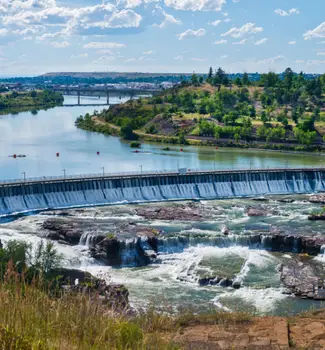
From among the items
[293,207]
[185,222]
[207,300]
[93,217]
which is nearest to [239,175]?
[293,207]

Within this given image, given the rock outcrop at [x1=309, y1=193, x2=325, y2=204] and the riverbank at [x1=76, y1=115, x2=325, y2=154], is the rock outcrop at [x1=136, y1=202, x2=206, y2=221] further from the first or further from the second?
the riverbank at [x1=76, y1=115, x2=325, y2=154]

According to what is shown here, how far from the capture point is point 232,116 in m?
90.3

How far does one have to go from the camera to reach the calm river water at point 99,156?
5816 cm

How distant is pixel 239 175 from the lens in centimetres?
4872

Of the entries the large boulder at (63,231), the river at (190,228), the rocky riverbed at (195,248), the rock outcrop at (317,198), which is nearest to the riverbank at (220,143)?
the river at (190,228)

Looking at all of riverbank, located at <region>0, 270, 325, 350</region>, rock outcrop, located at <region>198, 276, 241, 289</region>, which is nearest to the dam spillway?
rock outcrop, located at <region>198, 276, 241, 289</region>

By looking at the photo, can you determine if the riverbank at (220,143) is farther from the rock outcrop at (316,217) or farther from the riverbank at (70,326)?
the riverbank at (70,326)

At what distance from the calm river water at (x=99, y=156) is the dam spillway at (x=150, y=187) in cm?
1053

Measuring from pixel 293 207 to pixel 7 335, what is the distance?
38731 millimetres

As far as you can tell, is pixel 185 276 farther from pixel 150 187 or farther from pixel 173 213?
pixel 150 187

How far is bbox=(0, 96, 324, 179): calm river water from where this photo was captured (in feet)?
191

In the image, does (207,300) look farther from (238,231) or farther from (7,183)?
(7,183)

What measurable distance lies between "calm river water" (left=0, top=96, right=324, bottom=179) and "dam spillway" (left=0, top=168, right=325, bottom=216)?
1053cm

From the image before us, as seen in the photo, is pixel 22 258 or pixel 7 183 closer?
pixel 22 258
